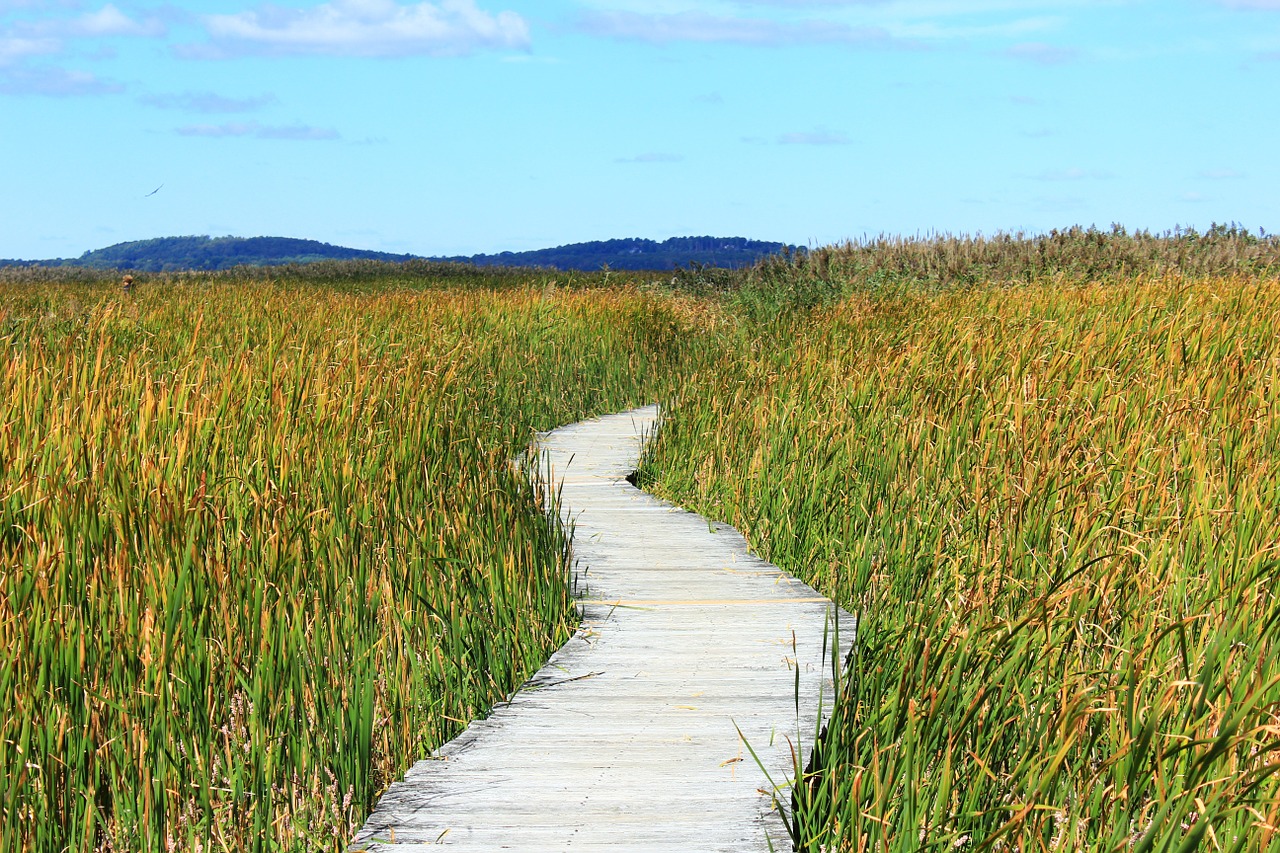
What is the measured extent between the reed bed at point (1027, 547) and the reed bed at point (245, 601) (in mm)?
1289

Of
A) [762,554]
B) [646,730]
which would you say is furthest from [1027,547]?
[762,554]

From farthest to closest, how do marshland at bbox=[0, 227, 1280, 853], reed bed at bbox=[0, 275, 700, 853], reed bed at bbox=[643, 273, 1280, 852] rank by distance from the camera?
reed bed at bbox=[0, 275, 700, 853], marshland at bbox=[0, 227, 1280, 853], reed bed at bbox=[643, 273, 1280, 852]

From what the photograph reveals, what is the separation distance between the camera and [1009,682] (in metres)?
2.85

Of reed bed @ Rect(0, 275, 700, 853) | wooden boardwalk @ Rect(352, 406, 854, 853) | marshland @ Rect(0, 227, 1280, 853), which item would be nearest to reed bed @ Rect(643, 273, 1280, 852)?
marshland @ Rect(0, 227, 1280, 853)

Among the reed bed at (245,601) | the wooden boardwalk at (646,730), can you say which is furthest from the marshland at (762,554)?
the wooden boardwalk at (646,730)

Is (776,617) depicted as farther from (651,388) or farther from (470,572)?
(651,388)

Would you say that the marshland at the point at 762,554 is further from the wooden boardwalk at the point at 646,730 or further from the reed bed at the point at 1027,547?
the wooden boardwalk at the point at 646,730

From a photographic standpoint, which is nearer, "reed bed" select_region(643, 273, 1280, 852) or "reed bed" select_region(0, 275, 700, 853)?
"reed bed" select_region(643, 273, 1280, 852)

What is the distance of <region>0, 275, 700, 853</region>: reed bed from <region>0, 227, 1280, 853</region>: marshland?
19 millimetres

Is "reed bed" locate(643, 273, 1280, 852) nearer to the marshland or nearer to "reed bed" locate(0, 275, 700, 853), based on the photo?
the marshland

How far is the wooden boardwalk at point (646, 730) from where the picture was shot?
2.56 m

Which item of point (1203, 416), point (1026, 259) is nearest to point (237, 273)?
point (1026, 259)

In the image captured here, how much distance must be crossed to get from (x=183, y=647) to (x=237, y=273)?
118 ft

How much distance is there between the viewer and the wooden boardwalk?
2.56 m
